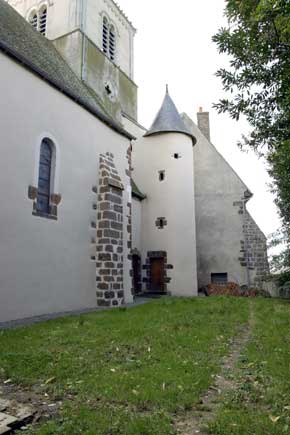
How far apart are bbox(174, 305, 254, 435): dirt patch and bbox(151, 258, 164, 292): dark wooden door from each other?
10265 millimetres

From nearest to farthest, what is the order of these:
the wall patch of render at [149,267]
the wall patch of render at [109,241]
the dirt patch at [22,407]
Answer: the dirt patch at [22,407] → the wall patch of render at [109,241] → the wall patch of render at [149,267]

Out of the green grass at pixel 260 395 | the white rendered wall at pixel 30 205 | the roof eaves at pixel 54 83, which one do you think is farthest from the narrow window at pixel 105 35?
the green grass at pixel 260 395

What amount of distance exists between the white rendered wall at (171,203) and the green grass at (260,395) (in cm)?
946

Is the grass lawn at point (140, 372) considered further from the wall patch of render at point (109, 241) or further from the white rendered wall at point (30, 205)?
the wall patch of render at point (109, 241)

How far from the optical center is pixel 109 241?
9789mm

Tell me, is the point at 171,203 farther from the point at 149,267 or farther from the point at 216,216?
the point at 216,216

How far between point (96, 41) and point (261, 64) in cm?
1391

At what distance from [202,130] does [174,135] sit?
4.31 meters

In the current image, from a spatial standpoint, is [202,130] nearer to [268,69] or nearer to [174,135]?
[174,135]

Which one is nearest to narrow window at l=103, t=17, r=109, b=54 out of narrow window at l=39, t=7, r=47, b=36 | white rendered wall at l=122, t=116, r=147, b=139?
narrow window at l=39, t=7, r=47, b=36

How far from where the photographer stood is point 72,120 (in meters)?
9.55

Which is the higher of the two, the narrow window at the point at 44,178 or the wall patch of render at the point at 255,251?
the narrow window at the point at 44,178

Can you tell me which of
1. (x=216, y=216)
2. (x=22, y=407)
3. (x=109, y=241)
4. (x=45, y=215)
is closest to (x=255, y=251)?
(x=216, y=216)

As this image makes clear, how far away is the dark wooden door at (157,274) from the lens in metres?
14.8
